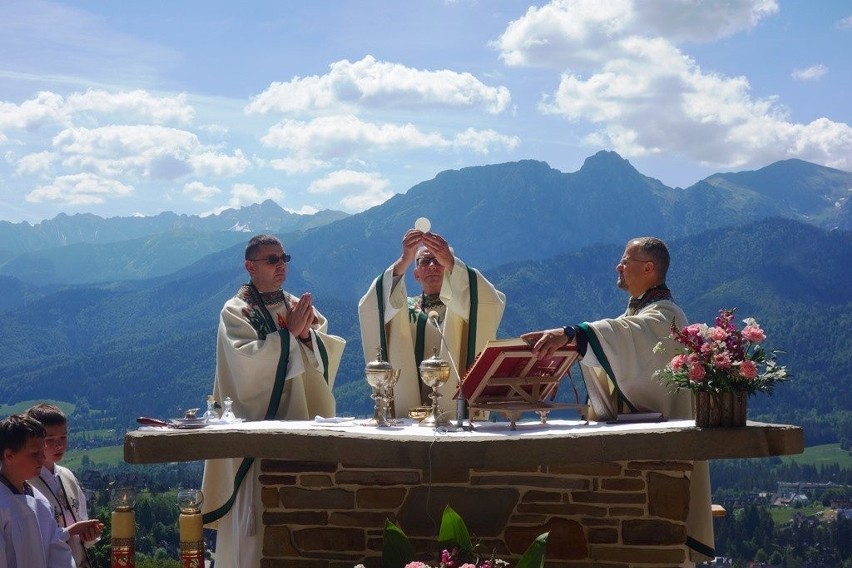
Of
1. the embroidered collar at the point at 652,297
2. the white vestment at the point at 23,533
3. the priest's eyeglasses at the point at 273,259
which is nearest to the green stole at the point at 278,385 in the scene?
the priest's eyeglasses at the point at 273,259

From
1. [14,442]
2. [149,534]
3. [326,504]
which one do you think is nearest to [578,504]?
[326,504]

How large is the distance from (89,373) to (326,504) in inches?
5914

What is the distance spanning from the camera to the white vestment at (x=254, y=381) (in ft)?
25.7

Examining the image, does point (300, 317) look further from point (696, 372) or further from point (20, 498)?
point (696, 372)

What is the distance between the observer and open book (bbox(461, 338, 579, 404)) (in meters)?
6.86

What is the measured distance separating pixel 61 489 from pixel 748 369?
3847mm

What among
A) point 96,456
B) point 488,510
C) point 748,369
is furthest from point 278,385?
point 96,456

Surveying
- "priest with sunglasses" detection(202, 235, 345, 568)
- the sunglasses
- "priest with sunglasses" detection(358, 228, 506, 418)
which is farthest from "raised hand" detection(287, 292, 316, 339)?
"priest with sunglasses" detection(358, 228, 506, 418)

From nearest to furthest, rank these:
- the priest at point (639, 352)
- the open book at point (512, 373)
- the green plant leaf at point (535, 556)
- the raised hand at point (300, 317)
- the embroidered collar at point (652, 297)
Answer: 1. the green plant leaf at point (535, 556)
2. the open book at point (512, 373)
3. the priest at point (639, 352)
4. the embroidered collar at point (652, 297)
5. the raised hand at point (300, 317)

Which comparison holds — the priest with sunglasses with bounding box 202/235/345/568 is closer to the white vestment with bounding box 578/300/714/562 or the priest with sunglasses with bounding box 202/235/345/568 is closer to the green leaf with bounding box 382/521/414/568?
the green leaf with bounding box 382/521/414/568

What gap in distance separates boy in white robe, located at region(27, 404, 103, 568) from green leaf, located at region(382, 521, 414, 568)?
158 centimetres

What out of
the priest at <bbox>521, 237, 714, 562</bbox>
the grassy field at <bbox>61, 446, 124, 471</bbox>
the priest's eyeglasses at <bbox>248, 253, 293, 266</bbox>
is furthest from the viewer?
the grassy field at <bbox>61, 446, 124, 471</bbox>

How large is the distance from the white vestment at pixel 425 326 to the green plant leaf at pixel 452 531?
232cm

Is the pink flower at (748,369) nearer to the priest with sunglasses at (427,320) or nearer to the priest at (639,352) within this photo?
the priest at (639,352)
